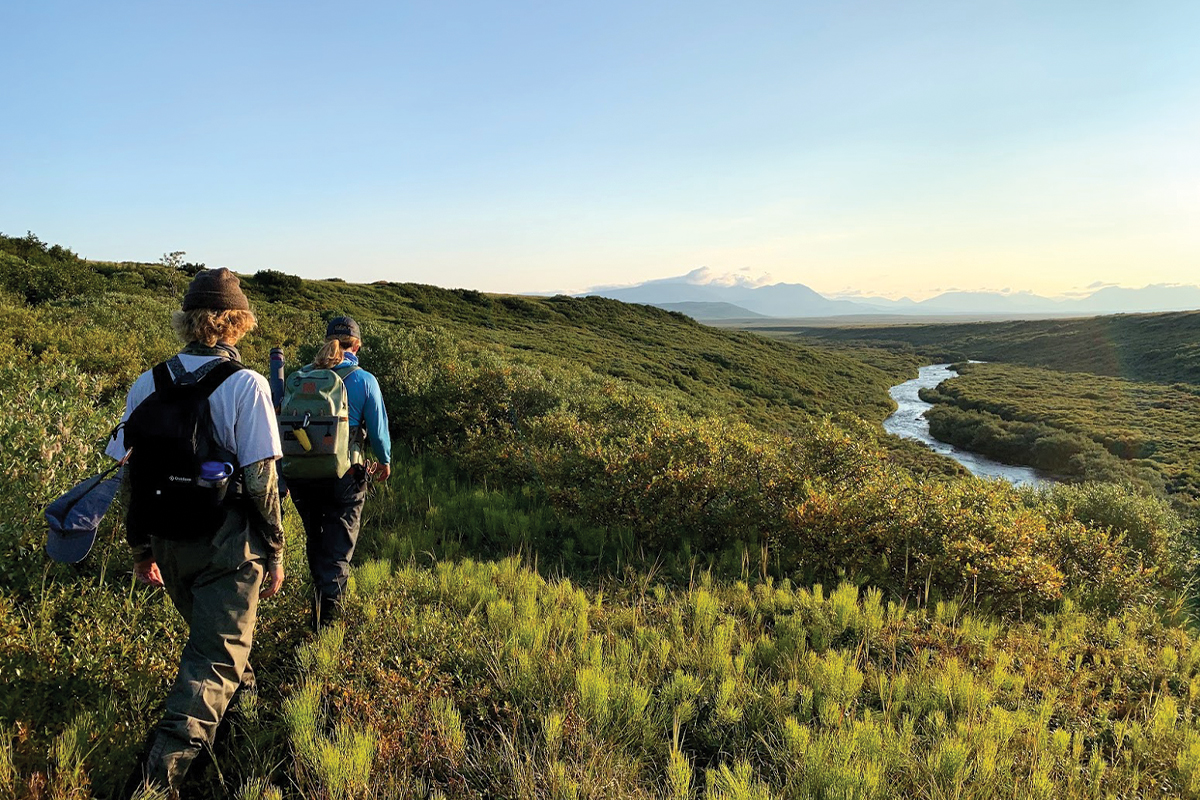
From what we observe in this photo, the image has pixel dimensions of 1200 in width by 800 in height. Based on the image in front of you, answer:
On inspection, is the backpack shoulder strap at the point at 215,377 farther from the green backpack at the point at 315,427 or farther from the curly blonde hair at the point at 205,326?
the green backpack at the point at 315,427

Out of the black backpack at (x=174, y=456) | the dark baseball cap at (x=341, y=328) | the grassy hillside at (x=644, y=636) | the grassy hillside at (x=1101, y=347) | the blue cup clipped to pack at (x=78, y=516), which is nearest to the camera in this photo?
the black backpack at (x=174, y=456)

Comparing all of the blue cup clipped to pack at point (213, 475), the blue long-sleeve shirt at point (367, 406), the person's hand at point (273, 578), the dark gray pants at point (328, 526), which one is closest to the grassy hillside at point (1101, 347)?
the blue long-sleeve shirt at point (367, 406)

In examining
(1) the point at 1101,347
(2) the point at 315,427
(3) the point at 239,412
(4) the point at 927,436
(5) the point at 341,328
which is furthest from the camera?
(1) the point at 1101,347

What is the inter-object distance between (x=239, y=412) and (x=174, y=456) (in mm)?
357

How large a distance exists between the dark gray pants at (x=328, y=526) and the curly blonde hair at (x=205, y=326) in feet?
5.18

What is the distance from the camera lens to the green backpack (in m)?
4.12

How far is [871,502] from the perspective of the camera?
737 cm

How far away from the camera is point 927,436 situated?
36219 millimetres

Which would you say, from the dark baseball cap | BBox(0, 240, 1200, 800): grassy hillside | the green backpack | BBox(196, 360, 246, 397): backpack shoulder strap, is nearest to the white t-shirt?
BBox(196, 360, 246, 397): backpack shoulder strap

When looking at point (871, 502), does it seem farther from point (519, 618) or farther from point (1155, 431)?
point (1155, 431)

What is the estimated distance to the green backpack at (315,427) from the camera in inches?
162

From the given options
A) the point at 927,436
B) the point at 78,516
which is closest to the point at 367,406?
the point at 78,516

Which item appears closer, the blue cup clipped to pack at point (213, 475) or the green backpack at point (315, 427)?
the blue cup clipped to pack at point (213, 475)

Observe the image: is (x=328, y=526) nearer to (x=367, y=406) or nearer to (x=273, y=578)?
(x=367, y=406)
